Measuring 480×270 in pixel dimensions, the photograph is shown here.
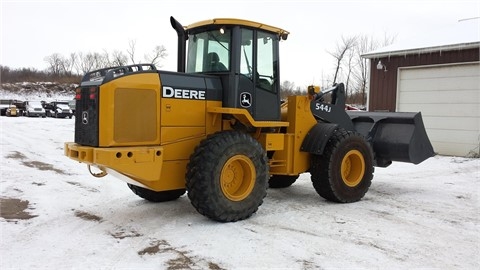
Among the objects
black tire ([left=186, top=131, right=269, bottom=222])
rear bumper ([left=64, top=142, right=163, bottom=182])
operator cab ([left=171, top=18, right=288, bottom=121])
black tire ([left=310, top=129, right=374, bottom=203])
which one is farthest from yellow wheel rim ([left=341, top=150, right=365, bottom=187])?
rear bumper ([left=64, top=142, right=163, bottom=182])

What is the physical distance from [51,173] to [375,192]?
6.58 metres

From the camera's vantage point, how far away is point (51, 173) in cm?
926

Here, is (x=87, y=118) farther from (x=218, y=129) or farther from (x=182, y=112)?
(x=218, y=129)

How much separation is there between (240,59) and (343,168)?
2.57m

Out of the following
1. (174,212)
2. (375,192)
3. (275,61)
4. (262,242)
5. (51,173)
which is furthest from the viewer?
(51,173)

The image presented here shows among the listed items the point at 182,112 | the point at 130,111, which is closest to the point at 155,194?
the point at 182,112

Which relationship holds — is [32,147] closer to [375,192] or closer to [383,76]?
[375,192]

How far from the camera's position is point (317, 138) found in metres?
6.90

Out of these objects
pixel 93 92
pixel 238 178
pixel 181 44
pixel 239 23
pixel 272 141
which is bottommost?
pixel 238 178

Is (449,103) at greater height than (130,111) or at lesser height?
greater

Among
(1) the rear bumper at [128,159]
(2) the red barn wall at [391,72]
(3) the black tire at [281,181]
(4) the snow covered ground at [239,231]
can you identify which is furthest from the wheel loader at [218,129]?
(2) the red barn wall at [391,72]

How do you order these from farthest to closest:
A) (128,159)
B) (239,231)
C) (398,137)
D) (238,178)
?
(398,137), (238,178), (239,231), (128,159)

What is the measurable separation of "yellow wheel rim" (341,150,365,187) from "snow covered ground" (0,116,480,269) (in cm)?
44

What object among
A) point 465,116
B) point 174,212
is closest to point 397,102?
point 465,116
